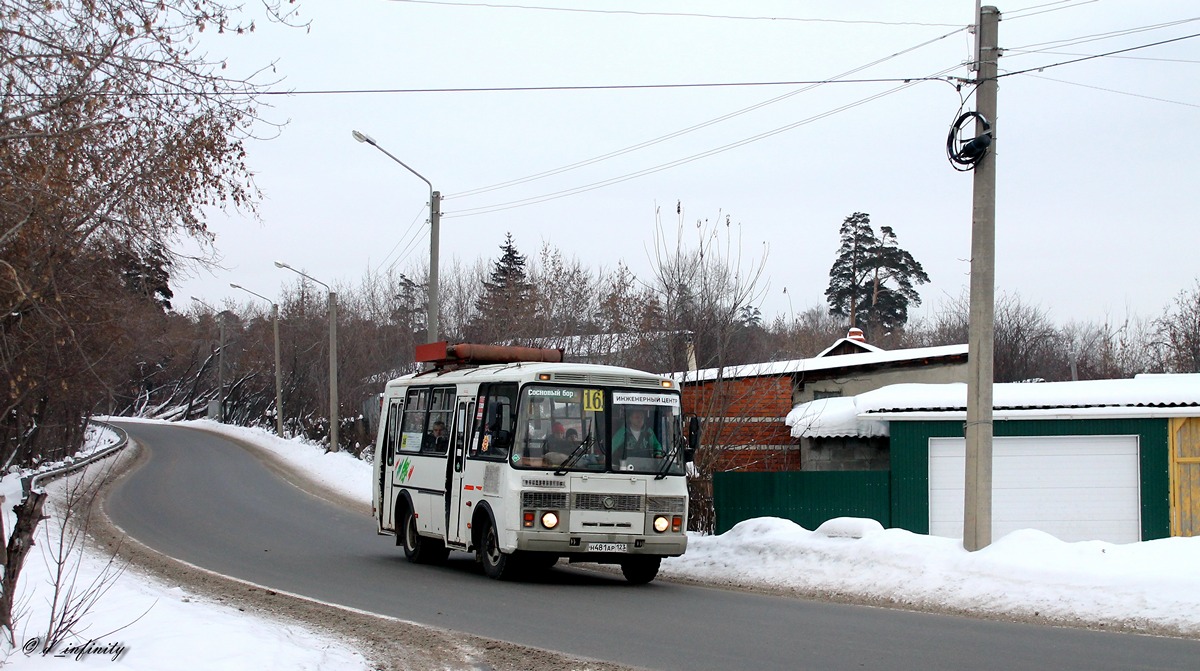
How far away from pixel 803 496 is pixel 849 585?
16.9 ft

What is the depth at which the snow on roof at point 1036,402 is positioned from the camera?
18.8 m

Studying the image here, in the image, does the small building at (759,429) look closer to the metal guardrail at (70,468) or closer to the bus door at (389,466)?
the bus door at (389,466)

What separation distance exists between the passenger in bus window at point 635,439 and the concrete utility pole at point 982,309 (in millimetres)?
4160

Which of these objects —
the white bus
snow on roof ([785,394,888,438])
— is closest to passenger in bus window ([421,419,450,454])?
the white bus

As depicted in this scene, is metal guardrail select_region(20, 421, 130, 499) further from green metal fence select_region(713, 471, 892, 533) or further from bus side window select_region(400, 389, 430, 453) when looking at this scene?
green metal fence select_region(713, 471, 892, 533)

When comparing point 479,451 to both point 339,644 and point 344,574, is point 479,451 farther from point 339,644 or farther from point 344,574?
point 339,644

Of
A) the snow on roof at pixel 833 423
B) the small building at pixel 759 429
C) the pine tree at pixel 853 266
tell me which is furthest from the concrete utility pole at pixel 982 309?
the pine tree at pixel 853 266

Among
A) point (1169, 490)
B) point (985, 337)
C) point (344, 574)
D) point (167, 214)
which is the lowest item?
point (344, 574)

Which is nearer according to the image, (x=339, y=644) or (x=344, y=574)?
(x=339, y=644)

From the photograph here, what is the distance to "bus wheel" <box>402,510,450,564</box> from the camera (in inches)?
728

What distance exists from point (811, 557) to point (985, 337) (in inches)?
154

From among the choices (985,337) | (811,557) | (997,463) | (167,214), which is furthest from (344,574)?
(997,463)

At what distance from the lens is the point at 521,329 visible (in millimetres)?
42750

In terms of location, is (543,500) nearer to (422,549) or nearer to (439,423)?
(439,423)
